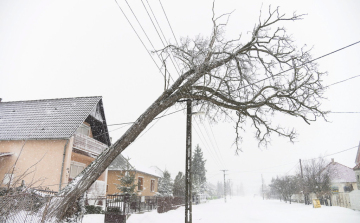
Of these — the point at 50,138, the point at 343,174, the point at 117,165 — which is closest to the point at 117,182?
the point at 117,165

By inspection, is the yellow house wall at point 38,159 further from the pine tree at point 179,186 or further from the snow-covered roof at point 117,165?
the pine tree at point 179,186

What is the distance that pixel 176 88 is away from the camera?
892 centimetres

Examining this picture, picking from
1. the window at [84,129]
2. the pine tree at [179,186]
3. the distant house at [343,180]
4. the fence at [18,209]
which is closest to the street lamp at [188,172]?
the fence at [18,209]

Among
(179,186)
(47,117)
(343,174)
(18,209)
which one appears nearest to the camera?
(18,209)

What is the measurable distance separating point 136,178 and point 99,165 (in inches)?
699

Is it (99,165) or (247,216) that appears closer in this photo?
(99,165)

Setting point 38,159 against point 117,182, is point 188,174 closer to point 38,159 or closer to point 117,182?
point 38,159

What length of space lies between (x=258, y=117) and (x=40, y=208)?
871 cm

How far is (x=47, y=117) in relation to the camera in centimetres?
1688

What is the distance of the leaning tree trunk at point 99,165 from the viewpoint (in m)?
6.86

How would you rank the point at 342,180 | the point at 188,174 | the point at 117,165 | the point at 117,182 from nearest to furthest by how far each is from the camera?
1. the point at 188,174
2. the point at 117,165
3. the point at 117,182
4. the point at 342,180

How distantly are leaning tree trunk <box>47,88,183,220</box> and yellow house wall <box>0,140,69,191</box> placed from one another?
303 inches

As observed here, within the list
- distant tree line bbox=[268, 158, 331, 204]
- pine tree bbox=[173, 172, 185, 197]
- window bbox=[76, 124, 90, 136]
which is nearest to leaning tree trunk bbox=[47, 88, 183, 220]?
window bbox=[76, 124, 90, 136]

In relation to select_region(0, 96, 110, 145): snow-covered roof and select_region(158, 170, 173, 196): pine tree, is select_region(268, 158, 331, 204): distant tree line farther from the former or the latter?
select_region(0, 96, 110, 145): snow-covered roof
